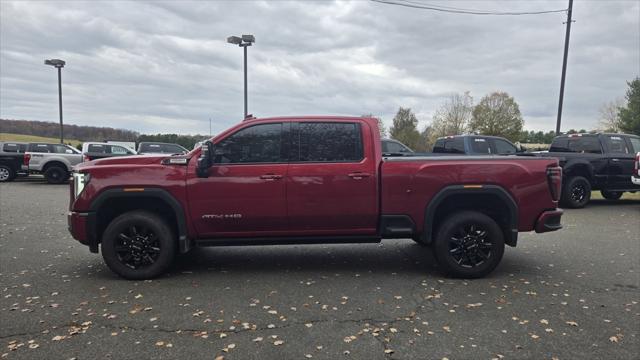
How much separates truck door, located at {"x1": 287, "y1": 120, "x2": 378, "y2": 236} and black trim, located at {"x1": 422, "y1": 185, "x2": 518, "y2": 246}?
626mm

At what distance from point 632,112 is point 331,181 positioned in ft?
146

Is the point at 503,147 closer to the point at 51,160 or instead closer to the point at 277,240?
the point at 277,240

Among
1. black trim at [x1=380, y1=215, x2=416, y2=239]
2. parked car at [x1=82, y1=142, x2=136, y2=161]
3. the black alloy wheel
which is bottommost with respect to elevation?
the black alloy wheel

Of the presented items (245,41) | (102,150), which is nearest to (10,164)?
(102,150)

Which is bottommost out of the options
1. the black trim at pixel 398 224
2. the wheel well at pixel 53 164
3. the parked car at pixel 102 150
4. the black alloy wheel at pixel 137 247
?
the black alloy wheel at pixel 137 247

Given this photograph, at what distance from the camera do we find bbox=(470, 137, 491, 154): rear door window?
12352mm

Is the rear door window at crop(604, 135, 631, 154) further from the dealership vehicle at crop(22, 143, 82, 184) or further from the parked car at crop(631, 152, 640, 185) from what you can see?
the dealership vehicle at crop(22, 143, 82, 184)

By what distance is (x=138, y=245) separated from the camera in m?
5.07

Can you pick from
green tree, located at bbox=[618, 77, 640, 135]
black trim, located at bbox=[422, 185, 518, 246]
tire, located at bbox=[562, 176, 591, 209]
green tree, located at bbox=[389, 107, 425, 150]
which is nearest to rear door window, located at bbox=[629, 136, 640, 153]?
tire, located at bbox=[562, 176, 591, 209]

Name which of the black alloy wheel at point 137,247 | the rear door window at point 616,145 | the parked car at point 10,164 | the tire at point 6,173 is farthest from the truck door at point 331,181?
the tire at point 6,173

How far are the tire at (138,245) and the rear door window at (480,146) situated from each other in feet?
31.9

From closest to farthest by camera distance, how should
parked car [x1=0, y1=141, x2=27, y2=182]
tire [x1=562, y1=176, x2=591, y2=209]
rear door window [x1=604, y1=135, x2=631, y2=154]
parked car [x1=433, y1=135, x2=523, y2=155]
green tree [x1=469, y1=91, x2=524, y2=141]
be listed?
1. tire [x1=562, y1=176, x2=591, y2=209]
2. rear door window [x1=604, y1=135, x2=631, y2=154]
3. parked car [x1=433, y1=135, x2=523, y2=155]
4. parked car [x1=0, y1=141, x2=27, y2=182]
5. green tree [x1=469, y1=91, x2=524, y2=141]

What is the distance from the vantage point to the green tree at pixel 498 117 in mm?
45531

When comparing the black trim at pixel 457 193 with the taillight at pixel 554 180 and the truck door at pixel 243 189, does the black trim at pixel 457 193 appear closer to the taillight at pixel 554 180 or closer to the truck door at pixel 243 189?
the taillight at pixel 554 180
